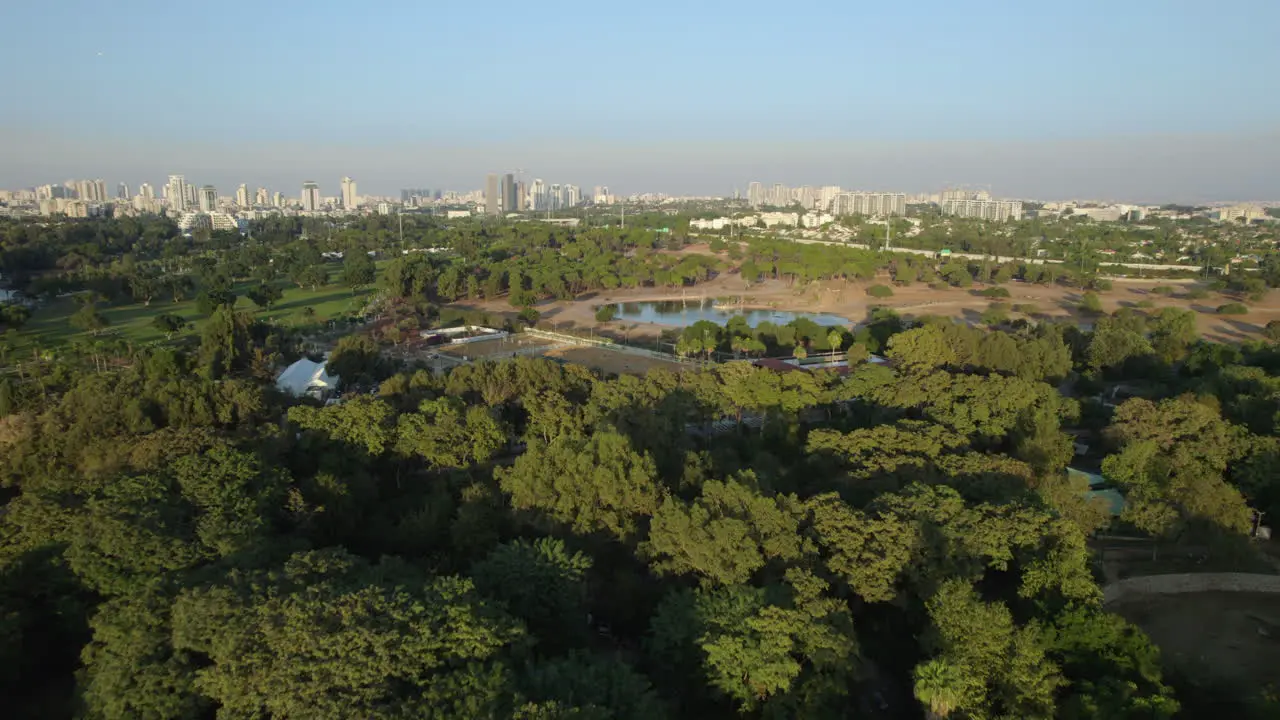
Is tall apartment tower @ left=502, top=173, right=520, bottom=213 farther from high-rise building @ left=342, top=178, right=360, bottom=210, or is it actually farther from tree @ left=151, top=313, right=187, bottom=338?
tree @ left=151, top=313, right=187, bottom=338

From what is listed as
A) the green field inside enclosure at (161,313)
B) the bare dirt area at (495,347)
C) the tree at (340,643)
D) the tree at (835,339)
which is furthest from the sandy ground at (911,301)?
the tree at (340,643)

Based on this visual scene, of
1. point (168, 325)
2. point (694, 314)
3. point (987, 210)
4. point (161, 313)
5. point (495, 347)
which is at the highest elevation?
point (987, 210)

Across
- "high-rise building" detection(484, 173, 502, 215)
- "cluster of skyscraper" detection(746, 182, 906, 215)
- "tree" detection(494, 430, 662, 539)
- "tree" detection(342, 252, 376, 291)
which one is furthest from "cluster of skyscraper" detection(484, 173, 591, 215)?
"tree" detection(494, 430, 662, 539)

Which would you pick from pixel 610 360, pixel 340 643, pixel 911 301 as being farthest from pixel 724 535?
pixel 911 301

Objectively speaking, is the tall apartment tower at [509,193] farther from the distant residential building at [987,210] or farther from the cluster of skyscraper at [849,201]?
the distant residential building at [987,210]

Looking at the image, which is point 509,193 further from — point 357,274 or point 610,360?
point 610,360

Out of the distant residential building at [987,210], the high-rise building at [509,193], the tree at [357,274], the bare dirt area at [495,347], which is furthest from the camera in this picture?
the high-rise building at [509,193]

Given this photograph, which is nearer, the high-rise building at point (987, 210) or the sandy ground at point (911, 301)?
the sandy ground at point (911, 301)
